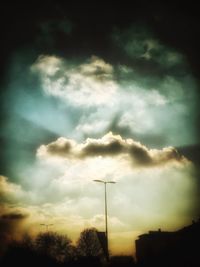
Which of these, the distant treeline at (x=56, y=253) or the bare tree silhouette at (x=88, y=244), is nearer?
the distant treeline at (x=56, y=253)

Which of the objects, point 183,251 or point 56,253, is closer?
point 183,251

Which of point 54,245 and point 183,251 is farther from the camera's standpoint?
point 54,245

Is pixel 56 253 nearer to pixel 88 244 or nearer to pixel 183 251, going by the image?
pixel 88 244

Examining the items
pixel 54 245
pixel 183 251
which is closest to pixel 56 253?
pixel 54 245

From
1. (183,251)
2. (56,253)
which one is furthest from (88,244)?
(183,251)

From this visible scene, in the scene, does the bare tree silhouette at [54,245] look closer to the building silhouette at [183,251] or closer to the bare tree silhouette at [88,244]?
the bare tree silhouette at [88,244]

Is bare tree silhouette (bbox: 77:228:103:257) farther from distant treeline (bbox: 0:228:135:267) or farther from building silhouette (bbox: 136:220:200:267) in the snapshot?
building silhouette (bbox: 136:220:200:267)

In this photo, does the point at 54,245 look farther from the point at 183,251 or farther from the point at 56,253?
the point at 183,251

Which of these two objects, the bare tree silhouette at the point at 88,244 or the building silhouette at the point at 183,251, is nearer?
the building silhouette at the point at 183,251

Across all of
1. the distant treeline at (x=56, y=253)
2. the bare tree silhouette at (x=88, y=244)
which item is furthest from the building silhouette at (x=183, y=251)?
the bare tree silhouette at (x=88, y=244)

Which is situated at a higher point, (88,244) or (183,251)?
(88,244)

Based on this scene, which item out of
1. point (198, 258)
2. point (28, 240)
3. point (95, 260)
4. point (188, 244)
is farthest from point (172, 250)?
point (28, 240)

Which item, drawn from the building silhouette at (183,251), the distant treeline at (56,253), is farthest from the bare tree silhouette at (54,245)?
the building silhouette at (183,251)

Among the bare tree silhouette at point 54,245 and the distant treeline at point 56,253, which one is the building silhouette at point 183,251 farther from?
the bare tree silhouette at point 54,245
